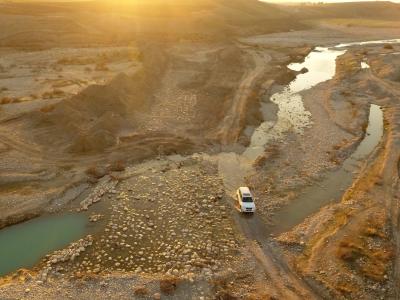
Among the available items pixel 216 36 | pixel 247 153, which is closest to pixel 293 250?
pixel 247 153

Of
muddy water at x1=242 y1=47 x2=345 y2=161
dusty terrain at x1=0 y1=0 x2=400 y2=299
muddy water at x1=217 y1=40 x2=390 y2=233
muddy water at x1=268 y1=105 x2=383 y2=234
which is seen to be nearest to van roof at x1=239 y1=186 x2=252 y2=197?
dusty terrain at x1=0 y1=0 x2=400 y2=299

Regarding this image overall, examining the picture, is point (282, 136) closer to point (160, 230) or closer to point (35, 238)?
point (160, 230)

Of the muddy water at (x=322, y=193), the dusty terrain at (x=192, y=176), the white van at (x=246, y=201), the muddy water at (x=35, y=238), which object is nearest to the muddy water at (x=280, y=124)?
the dusty terrain at (x=192, y=176)

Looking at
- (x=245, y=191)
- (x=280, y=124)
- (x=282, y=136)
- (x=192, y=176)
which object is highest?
(x=280, y=124)

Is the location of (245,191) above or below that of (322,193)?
above

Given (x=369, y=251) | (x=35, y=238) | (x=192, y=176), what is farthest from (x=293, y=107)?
(x=35, y=238)

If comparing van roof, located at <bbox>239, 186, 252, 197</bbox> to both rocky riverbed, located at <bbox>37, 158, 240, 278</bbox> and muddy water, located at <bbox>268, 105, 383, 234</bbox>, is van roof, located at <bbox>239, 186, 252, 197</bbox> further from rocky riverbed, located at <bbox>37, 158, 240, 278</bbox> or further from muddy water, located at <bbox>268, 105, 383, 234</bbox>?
muddy water, located at <bbox>268, 105, 383, 234</bbox>

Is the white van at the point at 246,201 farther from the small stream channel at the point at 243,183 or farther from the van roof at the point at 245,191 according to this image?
the small stream channel at the point at 243,183
